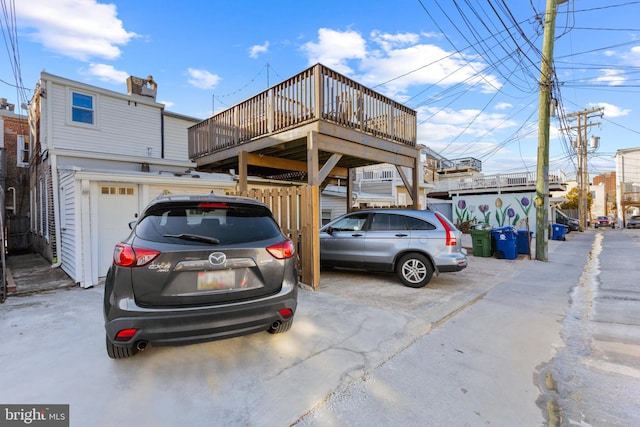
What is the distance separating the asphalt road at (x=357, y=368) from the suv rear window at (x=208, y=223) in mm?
1245

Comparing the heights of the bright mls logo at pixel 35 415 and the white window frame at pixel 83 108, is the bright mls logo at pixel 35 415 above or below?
below

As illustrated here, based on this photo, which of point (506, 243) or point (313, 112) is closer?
point (313, 112)

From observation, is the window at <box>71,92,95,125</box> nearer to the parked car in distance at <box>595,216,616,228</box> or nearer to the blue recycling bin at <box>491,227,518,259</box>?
the blue recycling bin at <box>491,227,518,259</box>

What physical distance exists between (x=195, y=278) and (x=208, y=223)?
1.89 ft

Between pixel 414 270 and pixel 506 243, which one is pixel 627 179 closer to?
pixel 506 243

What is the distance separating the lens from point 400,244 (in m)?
5.97

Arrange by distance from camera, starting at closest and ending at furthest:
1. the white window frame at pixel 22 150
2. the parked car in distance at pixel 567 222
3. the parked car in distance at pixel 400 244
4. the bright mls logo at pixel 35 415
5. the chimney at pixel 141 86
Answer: the bright mls logo at pixel 35 415, the parked car in distance at pixel 400 244, the chimney at pixel 141 86, the white window frame at pixel 22 150, the parked car in distance at pixel 567 222

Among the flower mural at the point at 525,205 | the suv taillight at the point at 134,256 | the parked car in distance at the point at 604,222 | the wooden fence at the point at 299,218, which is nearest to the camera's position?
the suv taillight at the point at 134,256

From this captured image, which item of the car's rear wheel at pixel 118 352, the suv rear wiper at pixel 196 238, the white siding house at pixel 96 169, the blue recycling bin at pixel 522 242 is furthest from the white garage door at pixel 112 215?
the blue recycling bin at pixel 522 242

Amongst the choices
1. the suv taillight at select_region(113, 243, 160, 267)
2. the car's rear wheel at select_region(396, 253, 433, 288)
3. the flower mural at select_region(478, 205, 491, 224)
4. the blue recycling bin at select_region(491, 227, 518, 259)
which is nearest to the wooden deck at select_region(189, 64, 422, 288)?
the car's rear wheel at select_region(396, 253, 433, 288)

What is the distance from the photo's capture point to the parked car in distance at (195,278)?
2387mm

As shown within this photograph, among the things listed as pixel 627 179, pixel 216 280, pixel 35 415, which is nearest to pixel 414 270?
pixel 216 280

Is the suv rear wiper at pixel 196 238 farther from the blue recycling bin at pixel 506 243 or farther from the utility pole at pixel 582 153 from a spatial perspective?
the utility pole at pixel 582 153

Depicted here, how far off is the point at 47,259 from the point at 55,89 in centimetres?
476
